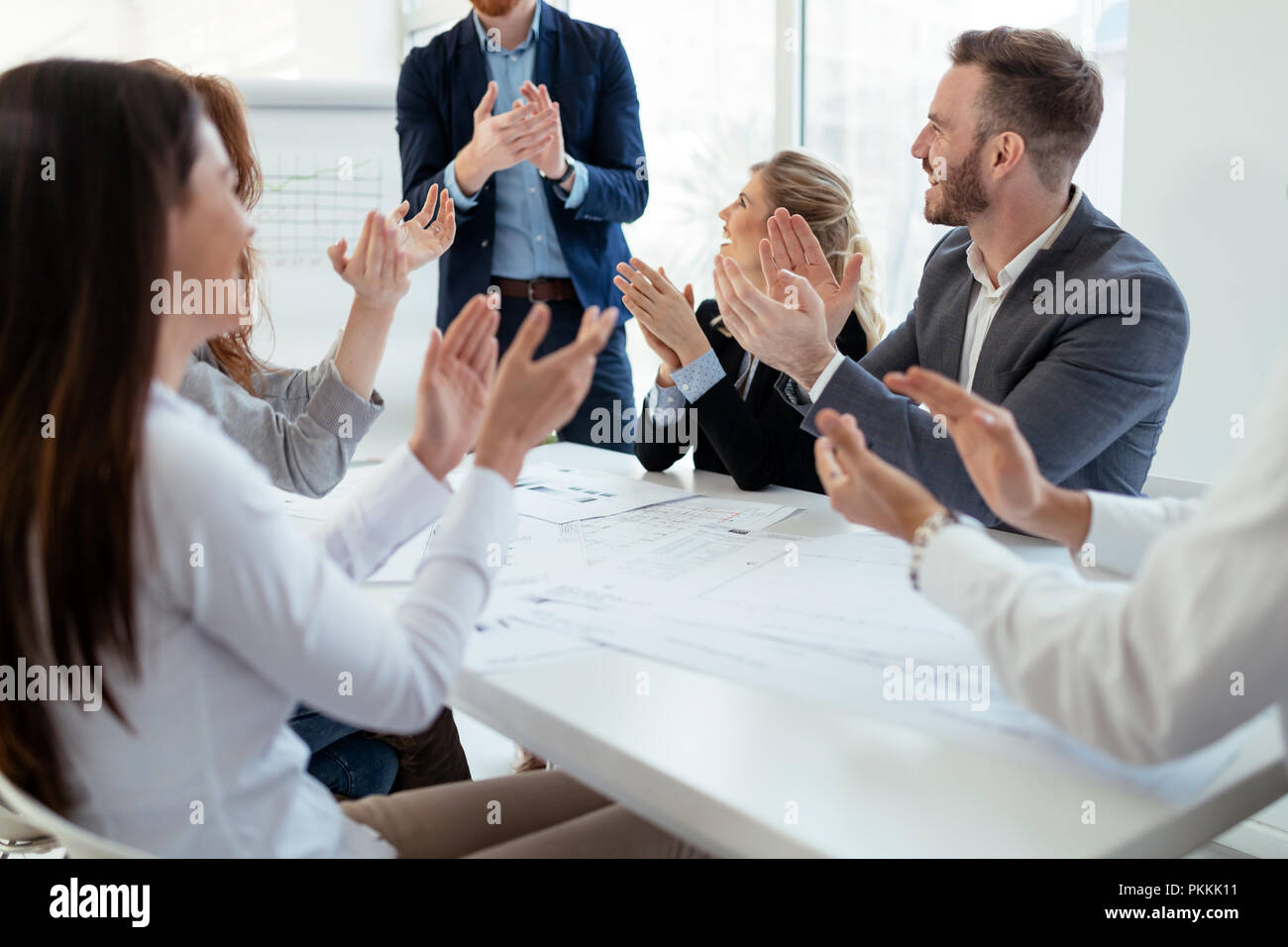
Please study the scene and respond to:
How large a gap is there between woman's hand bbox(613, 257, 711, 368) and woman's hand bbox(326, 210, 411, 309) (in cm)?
42

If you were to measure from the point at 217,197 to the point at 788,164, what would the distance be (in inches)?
63.9

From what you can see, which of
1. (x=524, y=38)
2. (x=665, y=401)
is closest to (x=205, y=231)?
(x=665, y=401)

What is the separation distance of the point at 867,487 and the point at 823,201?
4.72 feet

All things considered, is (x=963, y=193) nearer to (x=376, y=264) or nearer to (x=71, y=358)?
(x=376, y=264)

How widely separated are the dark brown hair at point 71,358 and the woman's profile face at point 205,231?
0.05 feet

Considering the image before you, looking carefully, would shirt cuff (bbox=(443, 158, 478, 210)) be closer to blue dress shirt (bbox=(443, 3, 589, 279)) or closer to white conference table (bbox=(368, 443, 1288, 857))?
blue dress shirt (bbox=(443, 3, 589, 279))

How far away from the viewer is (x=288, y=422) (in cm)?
159

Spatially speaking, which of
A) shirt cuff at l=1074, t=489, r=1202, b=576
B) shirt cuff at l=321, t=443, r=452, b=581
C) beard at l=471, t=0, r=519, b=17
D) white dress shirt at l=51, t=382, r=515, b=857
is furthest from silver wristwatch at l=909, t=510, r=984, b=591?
beard at l=471, t=0, r=519, b=17

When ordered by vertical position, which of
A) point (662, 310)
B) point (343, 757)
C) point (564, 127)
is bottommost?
point (343, 757)

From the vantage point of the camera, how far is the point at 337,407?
1.60m

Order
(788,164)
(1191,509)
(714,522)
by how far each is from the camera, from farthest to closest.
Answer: (788,164), (714,522), (1191,509)
